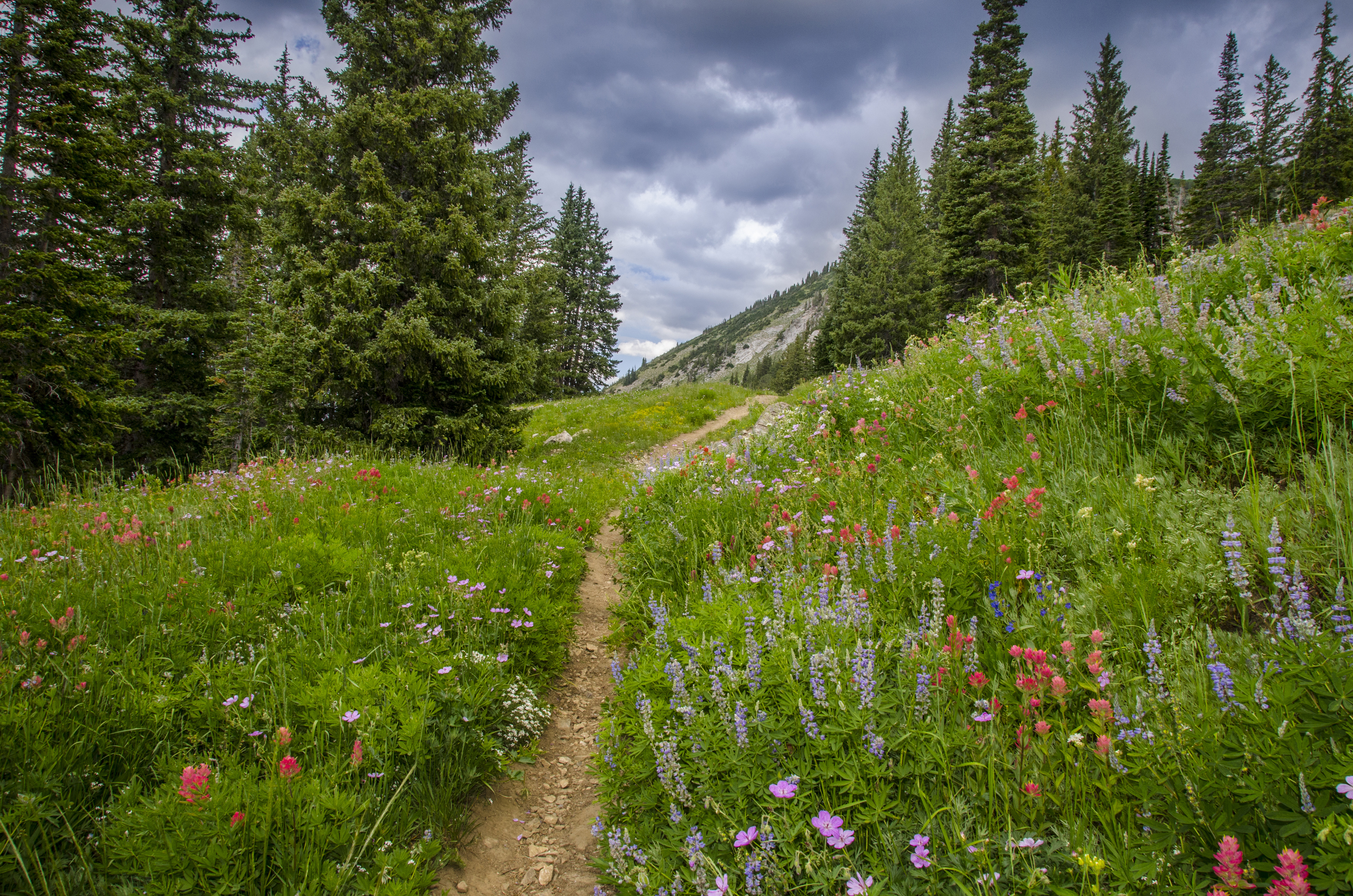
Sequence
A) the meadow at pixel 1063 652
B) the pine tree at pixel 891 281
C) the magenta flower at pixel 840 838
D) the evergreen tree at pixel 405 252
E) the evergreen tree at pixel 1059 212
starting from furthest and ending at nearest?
the evergreen tree at pixel 1059 212 → the pine tree at pixel 891 281 → the evergreen tree at pixel 405 252 → the magenta flower at pixel 840 838 → the meadow at pixel 1063 652

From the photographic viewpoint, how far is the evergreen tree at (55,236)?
965 centimetres

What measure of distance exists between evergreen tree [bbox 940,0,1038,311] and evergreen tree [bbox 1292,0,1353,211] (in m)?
20.0

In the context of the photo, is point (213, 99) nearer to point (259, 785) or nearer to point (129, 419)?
point (129, 419)

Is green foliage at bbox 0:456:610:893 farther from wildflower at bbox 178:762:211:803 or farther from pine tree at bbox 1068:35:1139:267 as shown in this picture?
pine tree at bbox 1068:35:1139:267

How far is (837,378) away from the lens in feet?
29.1

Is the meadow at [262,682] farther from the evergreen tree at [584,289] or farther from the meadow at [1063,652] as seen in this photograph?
the evergreen tree at [584,289]

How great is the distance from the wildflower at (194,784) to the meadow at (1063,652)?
5.80 feet

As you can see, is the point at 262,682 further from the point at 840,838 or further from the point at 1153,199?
the point at 1153,199

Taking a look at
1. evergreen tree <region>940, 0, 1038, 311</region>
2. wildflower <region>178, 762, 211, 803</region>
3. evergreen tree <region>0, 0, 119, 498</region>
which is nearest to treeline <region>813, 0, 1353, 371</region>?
evergreen tree <region>940, 0, 1038, 311</region>

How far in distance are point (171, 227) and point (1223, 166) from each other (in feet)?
253

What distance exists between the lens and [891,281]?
33.2 m

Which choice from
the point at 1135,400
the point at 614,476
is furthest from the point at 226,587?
the point at 614,476

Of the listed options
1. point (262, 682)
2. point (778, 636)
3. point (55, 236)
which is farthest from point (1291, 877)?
point (55, 236)

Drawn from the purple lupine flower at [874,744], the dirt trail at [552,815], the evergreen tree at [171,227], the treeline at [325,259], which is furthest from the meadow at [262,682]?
the evergreen tree at [171,227]
